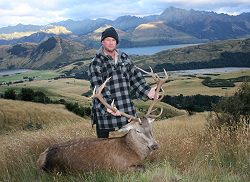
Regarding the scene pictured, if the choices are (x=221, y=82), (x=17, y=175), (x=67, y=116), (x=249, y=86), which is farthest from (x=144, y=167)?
(x=221, y=82)

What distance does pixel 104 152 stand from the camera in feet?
23.4

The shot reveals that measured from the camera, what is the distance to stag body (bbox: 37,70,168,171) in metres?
6.98

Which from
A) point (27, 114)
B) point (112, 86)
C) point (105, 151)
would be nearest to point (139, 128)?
point (105, 151)

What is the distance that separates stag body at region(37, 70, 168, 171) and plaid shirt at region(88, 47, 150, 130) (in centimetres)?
39

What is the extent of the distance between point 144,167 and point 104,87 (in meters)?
1.67

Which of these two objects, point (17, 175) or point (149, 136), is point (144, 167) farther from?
point (17, 175)

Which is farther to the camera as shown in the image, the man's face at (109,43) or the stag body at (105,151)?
the man's face at (109,43)

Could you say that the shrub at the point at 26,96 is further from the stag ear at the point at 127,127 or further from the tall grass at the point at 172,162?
the stag ear at the point at 127,127

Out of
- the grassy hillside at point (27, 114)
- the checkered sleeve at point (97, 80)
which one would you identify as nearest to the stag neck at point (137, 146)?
the checkered sleeve at point (97, 80)

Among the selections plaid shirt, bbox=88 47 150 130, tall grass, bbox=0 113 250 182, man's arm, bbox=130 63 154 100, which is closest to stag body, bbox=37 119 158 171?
tall grass, bbox=0 113 250 182

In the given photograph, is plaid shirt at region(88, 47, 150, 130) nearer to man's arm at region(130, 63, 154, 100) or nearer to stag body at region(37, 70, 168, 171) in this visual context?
man's arm at region(130, 63, 154, 100)

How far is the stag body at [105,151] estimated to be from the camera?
6980 millimetres

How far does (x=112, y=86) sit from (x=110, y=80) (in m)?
0.12

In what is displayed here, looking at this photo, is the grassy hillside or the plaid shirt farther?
the grassy hillside
